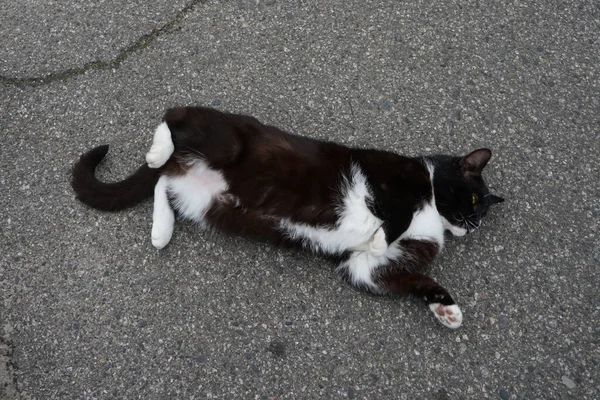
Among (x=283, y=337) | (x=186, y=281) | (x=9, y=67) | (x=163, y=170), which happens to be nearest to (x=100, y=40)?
(x=9, y=67)

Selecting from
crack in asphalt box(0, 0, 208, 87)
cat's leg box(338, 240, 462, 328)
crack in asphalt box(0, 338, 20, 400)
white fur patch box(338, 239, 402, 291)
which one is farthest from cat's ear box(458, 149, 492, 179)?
crack in asphalt box(0, 338, 20, 400)

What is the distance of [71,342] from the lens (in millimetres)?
2414

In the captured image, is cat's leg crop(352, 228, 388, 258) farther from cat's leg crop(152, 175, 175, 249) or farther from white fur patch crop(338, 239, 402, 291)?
cat's leg crop(152, 175, 175, 249)

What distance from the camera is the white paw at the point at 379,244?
8.14ft

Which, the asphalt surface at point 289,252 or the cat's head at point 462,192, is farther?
the cat's head at point 462,192

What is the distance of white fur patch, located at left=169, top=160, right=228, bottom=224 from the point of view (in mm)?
2592

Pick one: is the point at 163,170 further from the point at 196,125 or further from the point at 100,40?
the point at 100,40

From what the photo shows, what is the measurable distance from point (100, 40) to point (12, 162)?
959mm

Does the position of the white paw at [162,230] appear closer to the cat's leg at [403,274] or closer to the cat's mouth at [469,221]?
the cat's leg at [403,274]

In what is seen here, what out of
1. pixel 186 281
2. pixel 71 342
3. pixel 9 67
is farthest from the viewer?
pixel 9 67

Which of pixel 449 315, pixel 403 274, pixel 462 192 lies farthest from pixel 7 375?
pixel 462 192

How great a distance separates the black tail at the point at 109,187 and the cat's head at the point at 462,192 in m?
1.60

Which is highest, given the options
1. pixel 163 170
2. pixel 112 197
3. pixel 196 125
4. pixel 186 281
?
pixel 196 125

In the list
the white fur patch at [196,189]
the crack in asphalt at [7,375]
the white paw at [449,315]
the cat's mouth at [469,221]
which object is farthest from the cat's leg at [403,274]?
the crack in asphalt at [7,375]
